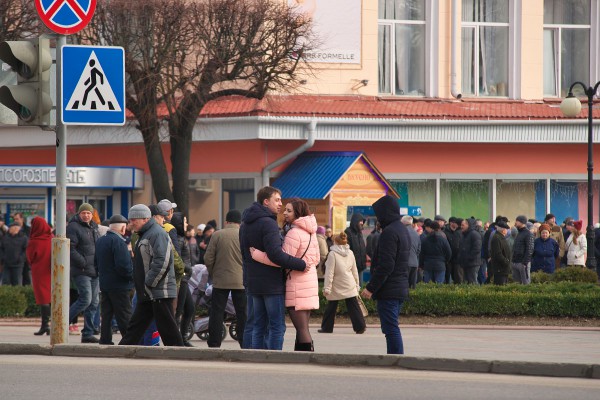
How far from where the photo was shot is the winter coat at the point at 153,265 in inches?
518

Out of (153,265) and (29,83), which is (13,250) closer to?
(153,265)

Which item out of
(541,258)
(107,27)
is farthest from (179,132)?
(541,258)

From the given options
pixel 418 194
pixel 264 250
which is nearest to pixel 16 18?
pixel 418 194

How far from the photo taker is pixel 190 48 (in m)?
24.5

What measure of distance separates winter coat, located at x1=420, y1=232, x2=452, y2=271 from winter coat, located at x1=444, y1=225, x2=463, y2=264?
1008 millimetres

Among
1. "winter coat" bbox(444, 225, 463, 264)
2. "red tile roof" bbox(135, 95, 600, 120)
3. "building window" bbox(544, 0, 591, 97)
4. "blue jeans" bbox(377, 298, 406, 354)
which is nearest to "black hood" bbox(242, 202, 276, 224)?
"blue jeans" bbox(377, 298, 406, 354)

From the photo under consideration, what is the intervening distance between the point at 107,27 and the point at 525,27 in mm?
12722

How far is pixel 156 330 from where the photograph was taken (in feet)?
48.4

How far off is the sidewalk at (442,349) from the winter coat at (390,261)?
639 mm

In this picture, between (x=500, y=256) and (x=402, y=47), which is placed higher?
(x=402, y=47)

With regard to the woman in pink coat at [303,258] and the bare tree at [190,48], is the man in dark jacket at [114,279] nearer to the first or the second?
the woman in pink coat at [303,258]

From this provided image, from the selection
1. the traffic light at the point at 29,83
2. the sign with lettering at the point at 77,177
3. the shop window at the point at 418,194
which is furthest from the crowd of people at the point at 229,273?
the shop window at the point at 418,194

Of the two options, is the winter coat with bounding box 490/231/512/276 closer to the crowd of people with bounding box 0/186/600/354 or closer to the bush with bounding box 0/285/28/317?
the crowd of people with bounding box 0/186/600/354

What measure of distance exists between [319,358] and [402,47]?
20545mm
